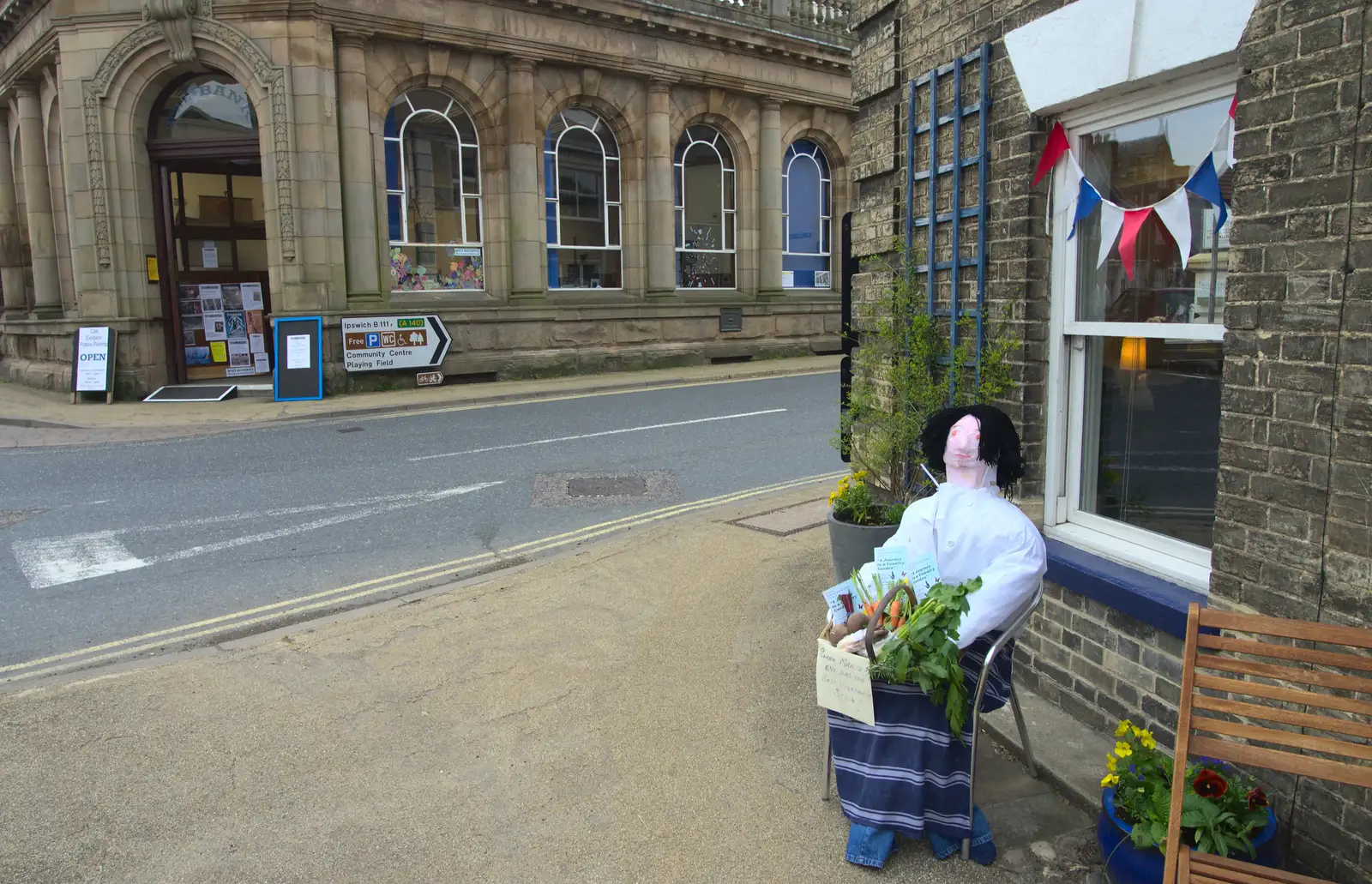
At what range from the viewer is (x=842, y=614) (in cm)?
358

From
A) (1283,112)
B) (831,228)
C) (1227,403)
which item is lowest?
(1227,403)

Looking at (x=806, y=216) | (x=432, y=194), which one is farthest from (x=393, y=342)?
(x=806, y=216)

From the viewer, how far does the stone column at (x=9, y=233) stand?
2144 centimetres

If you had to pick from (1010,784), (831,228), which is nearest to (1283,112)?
(1010,784)

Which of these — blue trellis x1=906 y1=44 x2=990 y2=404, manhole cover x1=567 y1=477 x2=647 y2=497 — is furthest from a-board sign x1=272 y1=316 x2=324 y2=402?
blue trellis x1=906 y1=44 x2=990 y2=404

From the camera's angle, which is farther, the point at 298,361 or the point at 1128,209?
the point at 298,361

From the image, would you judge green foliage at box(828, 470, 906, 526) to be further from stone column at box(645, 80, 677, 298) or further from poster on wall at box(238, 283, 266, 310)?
poster on wall at box(238, 283, 266, 310)

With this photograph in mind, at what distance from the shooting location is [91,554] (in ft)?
24.2

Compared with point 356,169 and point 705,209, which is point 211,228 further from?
point 705,209

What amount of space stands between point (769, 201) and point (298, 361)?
10988mm

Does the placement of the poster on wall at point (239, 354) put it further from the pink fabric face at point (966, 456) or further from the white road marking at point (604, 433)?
the pink fabric face at point (966, 456)

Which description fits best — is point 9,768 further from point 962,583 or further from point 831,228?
point 831,228

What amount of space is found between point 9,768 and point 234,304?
53.7 feet

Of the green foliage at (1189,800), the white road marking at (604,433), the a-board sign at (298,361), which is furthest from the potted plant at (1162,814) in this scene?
the a-board sign at (298,361)
